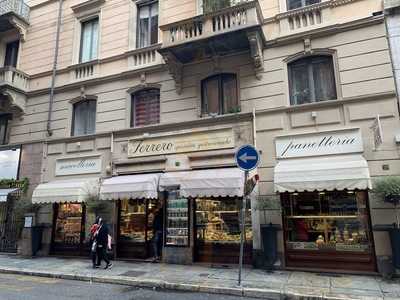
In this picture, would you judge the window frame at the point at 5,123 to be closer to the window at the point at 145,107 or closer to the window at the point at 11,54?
the window at the point at 11,54

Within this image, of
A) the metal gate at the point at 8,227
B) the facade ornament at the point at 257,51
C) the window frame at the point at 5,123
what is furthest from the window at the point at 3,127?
the facade ornament at the point at 257,51

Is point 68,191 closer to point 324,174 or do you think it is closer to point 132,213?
point 132,213

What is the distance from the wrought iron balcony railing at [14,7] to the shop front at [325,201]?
14604mm

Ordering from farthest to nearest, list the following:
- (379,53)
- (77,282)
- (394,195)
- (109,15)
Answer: (109,15) → (379,53) → (77,282) → (394,195)

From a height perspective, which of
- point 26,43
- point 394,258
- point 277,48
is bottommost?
point 394,258

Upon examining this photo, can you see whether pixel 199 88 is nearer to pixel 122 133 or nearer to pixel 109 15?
pixel 122 133

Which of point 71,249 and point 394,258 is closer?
point 394,258

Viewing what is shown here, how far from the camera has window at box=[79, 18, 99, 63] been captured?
15.1 metres

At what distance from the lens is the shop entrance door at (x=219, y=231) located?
10.6m

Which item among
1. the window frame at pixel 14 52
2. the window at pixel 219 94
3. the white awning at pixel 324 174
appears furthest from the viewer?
the window frame at pixel 14 52

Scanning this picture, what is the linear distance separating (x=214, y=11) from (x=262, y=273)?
848 cm

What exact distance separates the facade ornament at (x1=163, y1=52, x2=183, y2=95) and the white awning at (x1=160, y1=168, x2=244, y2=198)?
11.9ft

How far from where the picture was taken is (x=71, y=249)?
43.1ft

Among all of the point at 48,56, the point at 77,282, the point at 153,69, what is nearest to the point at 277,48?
the point at 153,69
